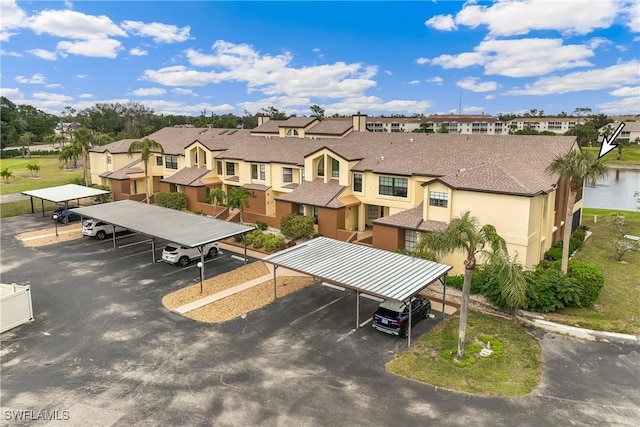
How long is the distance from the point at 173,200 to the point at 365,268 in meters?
29.4

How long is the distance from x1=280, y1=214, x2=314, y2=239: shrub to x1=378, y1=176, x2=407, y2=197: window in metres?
6.35

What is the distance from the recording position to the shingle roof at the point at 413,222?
28.3m

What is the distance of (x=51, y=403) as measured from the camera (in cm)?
1559

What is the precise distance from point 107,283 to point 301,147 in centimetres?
2339

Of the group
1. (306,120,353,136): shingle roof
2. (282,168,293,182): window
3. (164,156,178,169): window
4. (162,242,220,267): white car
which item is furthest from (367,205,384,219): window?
(164,156,178,169): window

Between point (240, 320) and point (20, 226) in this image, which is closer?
point (240, 320)

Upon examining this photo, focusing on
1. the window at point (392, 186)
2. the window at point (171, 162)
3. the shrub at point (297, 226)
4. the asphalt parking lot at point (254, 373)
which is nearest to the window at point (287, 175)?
the shrub at point (297, 226)

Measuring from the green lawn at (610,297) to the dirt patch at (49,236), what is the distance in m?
37.7

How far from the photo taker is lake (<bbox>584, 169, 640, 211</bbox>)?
200 ft

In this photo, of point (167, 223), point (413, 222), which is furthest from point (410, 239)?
point (167, 223)

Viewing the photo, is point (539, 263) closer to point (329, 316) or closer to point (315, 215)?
point (329, 316)

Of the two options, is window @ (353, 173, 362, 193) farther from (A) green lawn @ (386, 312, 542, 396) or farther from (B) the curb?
(B) the curb

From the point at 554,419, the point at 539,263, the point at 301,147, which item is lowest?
the point at 554,419

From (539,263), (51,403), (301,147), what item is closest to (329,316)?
(51,403)
